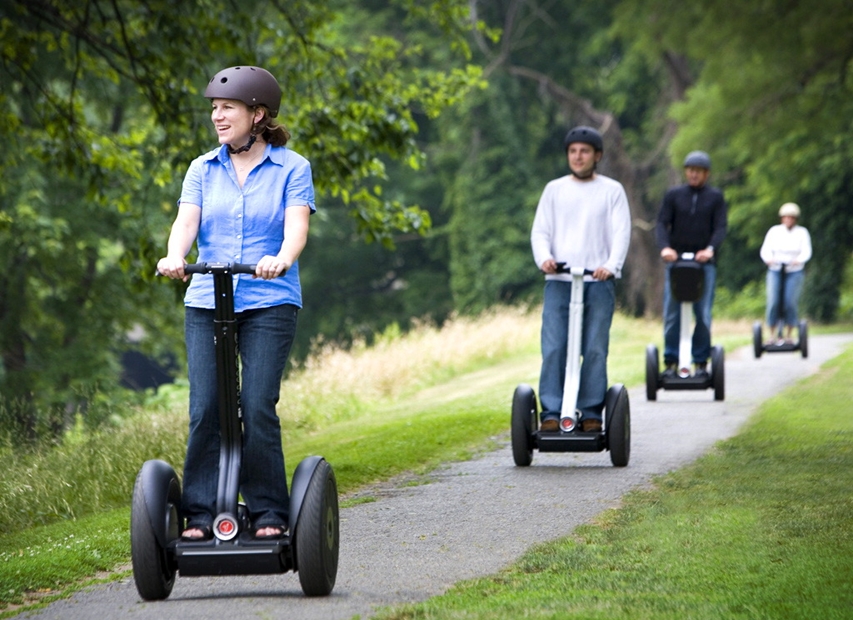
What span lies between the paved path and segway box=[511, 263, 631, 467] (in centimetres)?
16

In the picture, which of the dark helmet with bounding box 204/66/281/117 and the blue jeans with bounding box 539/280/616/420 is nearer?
the dark helmet with bounding box 204/66/281/117

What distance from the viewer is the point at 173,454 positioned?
33.7 ft

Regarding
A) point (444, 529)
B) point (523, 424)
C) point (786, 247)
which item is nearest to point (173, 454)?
point (523, 424)

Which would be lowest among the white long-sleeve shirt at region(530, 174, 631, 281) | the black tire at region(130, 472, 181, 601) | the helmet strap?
the black tire at region(130, 472, 181, 601)

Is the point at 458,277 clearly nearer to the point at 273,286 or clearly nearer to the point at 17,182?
the point at 17,182

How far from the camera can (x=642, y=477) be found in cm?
805

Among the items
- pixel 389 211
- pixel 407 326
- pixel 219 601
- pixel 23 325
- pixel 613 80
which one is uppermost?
pixel 613 80

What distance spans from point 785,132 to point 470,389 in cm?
1278

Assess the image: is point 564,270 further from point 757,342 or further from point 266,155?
point 757,342

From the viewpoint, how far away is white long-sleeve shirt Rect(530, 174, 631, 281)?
8688 mm

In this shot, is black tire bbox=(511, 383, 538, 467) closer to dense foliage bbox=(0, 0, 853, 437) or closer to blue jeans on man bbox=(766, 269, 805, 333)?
dense foliage bbox=(0, 0, 853, 437)

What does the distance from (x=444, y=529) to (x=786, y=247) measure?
489 inches

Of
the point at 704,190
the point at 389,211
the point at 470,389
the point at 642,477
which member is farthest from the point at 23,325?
the point at 642,477

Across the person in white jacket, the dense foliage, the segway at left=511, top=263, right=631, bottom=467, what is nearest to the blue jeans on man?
the person in white jacket
